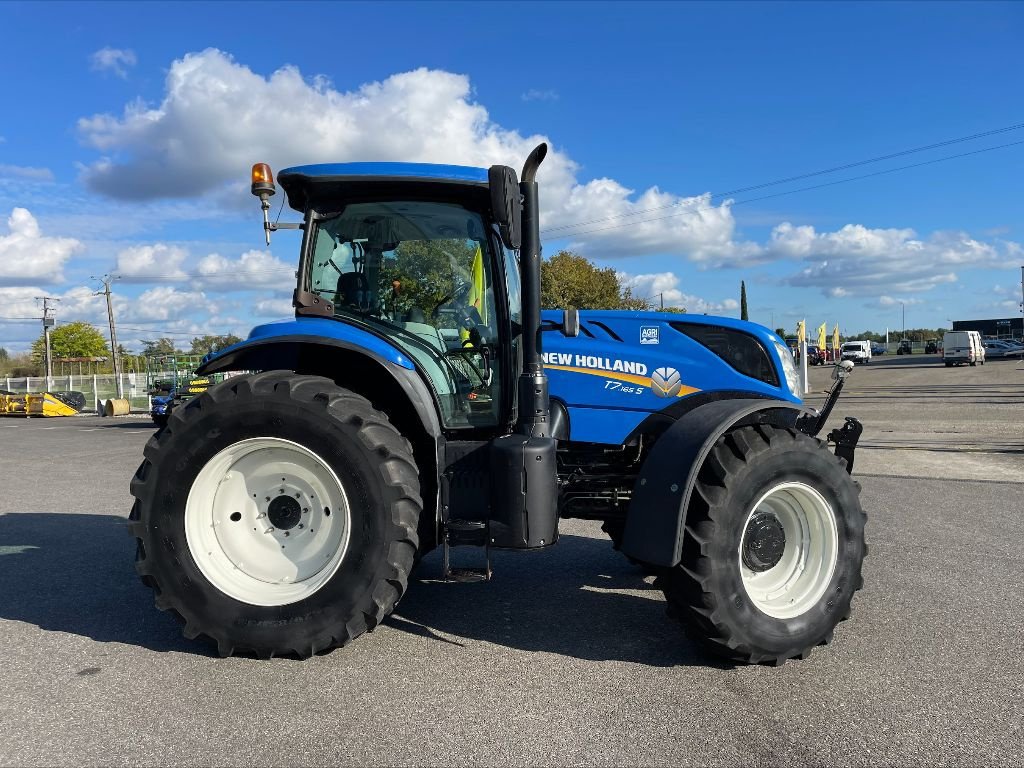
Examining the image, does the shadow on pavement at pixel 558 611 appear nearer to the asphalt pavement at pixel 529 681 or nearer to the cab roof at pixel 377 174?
the asphalt pavement at pixel 529 681

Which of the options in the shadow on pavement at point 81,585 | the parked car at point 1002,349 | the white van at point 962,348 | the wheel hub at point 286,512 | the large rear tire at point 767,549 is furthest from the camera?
the parked car at point 1002,349

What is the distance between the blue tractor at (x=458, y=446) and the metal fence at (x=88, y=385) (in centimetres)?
3670

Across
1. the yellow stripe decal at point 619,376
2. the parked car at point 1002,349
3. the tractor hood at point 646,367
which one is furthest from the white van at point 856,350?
the yellow stripe decal at point 619,376

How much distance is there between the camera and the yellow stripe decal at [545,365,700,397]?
4223 mm

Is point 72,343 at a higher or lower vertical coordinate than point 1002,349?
higher

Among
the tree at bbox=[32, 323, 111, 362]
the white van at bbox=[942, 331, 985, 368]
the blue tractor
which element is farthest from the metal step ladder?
the tree at bbox=[32, 323, 111, 362]

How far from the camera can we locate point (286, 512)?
391 cm

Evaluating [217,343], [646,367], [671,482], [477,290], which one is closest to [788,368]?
[646,367]

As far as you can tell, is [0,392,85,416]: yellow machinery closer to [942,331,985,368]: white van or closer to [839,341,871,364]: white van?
[942,331,985,368]: white van

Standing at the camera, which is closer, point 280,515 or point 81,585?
point 280,515

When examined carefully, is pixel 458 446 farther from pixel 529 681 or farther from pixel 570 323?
pixel 529 681

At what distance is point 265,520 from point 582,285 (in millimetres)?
37433

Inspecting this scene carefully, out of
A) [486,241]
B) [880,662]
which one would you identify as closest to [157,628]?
[486,241]

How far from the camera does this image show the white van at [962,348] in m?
47.8
